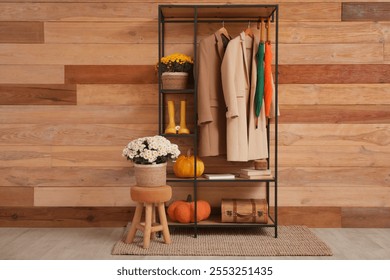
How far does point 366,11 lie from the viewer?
375 cm

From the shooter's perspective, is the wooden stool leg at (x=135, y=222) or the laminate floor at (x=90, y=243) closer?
the laminate floor at (x=90, y=243)

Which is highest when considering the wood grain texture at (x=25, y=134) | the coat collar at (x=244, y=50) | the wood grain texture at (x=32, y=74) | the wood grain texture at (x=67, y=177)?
the coat collar at (x=244, y=50)

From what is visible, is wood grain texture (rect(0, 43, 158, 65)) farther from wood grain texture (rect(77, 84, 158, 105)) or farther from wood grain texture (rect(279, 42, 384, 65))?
wood grain texture (rect(279, 42, 384, 65))

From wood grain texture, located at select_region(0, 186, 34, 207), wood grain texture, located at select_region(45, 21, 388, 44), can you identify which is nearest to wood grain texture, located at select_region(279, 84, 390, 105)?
wood grain texture, located at select_region(45, 21, 388, 44)

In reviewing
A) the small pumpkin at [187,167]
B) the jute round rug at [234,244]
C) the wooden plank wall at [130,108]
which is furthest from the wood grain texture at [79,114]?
the jute round rug at [234,244]

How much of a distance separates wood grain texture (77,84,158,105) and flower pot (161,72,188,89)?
0.36m

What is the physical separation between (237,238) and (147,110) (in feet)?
4.23

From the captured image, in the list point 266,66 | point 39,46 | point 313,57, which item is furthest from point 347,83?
point 39,46

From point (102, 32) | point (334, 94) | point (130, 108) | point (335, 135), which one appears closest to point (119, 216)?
point (130, 108)

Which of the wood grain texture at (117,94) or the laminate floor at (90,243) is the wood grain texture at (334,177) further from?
the wood grain texture at (117,94)

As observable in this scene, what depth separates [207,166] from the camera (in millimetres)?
3773

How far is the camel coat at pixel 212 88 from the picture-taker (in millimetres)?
3465
